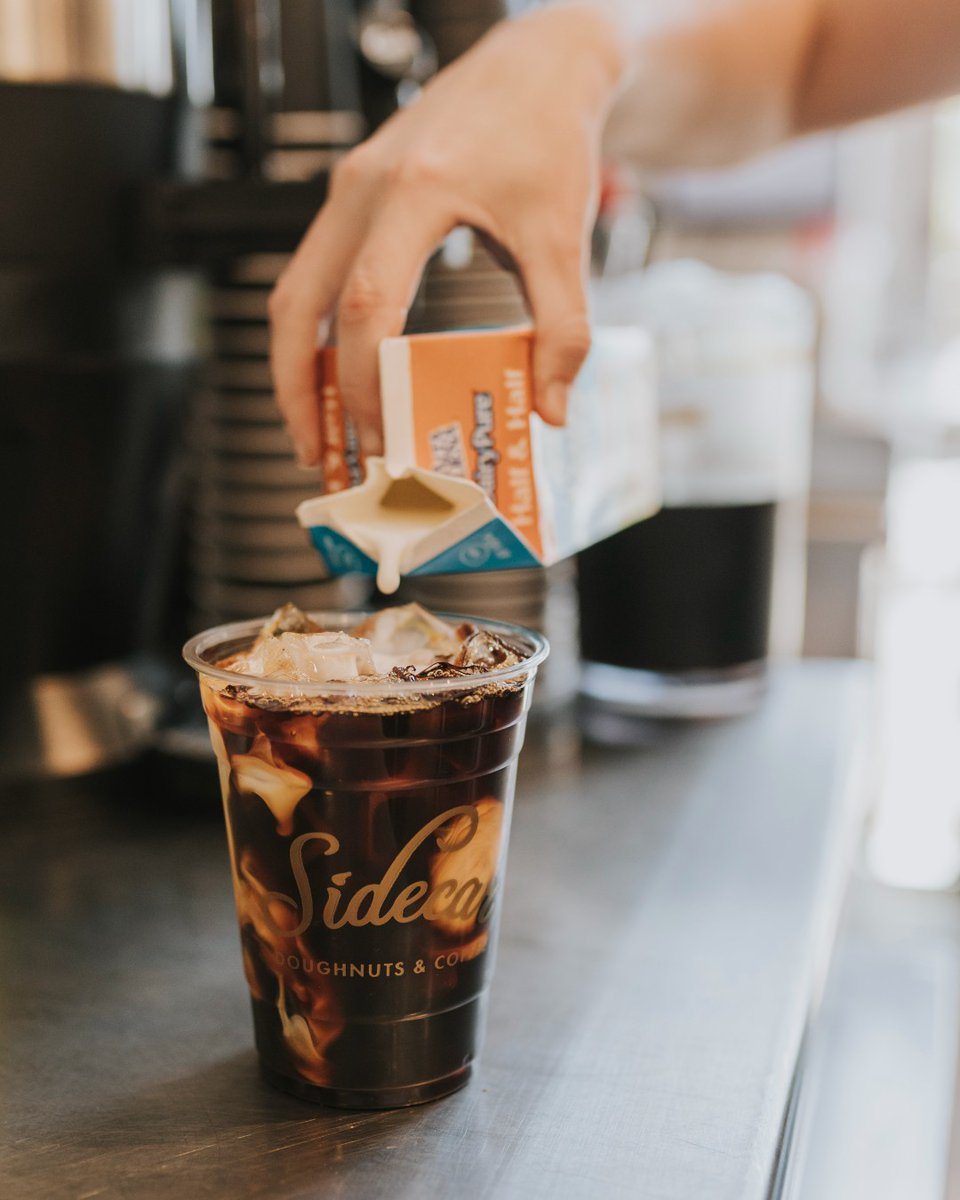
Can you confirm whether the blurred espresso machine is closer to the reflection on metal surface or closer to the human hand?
the reflection on metal surface

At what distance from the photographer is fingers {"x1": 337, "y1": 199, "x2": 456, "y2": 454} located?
69 centimetres

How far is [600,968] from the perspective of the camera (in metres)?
0.82

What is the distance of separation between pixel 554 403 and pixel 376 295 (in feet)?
0.36

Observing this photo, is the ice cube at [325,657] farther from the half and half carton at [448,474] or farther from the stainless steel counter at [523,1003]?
the stainless steel counter at [523,1003]

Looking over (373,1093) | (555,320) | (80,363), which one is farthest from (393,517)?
(80,363)

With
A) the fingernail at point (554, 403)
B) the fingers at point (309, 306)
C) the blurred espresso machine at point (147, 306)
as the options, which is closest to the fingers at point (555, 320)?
the fingernail at point (554, 403)

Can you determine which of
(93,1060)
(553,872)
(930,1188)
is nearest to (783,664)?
(553,872)

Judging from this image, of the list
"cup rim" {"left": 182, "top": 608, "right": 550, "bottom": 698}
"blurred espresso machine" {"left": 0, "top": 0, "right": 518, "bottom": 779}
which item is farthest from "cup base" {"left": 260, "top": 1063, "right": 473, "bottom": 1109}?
"blurred espresso machine" {"left": 0, "top": 0, "right": 518, "bottom": 779}

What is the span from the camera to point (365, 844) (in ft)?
2.02

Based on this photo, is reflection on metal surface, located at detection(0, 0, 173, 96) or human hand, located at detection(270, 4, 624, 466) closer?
human hand, located at detection(270, 4, 624, 466)

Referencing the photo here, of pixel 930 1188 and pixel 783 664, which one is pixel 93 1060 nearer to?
pixel 930 1188

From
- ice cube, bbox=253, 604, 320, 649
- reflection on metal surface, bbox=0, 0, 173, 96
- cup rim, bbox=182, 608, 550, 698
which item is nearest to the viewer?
cup rim, bbox=182, 608, 550, 698

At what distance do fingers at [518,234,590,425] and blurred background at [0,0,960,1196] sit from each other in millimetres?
208

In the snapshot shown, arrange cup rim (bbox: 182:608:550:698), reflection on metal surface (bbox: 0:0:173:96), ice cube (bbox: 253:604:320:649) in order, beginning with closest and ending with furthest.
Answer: cup rim (bbox: 182:608:550:698) < ice cube (bbox: 253:604:320:649) < reflection on metal surface (bbox: 0:0:173:96)
